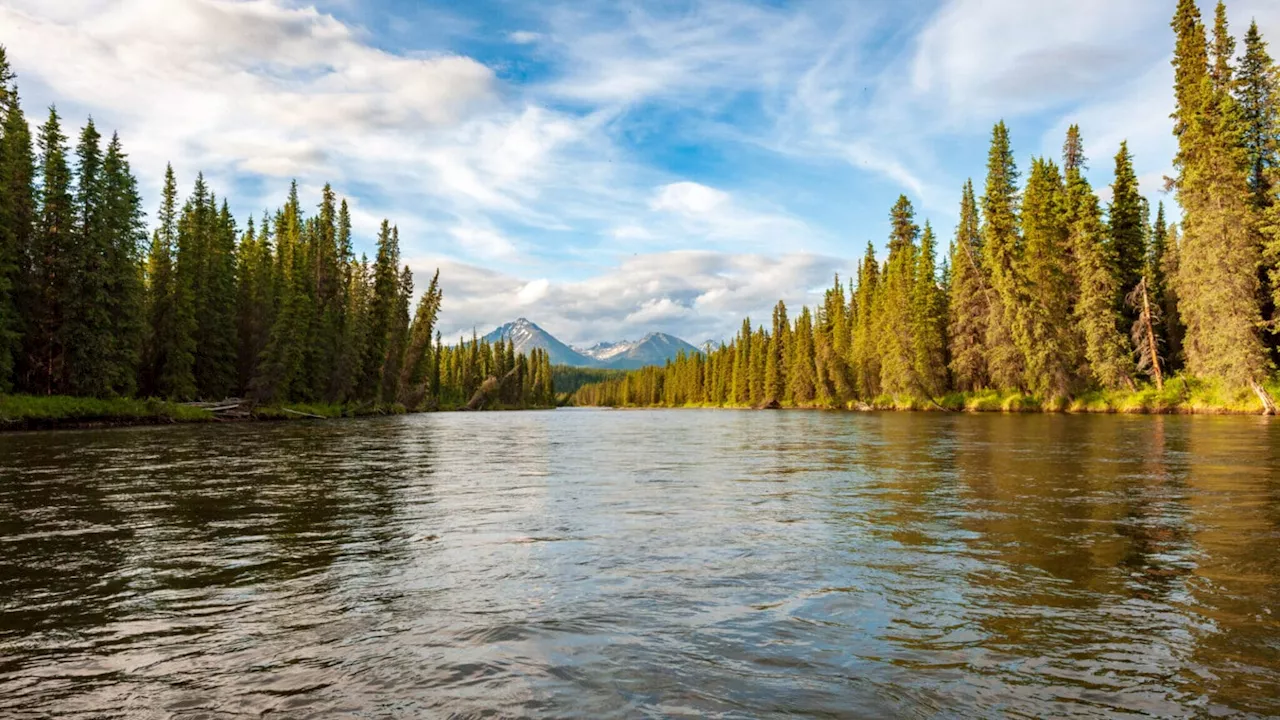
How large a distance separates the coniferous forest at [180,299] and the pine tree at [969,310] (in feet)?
213

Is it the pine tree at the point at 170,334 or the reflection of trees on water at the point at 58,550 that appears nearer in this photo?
the reflection of trees on water at the point at 58,550

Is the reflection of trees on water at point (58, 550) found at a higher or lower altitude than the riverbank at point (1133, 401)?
lower

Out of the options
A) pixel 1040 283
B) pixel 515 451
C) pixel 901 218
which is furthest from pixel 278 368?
pixel 901 218

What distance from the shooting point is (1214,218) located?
43281mm

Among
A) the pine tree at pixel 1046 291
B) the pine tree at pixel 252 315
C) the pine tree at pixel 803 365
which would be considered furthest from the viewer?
the pine tree at pixel 803 365

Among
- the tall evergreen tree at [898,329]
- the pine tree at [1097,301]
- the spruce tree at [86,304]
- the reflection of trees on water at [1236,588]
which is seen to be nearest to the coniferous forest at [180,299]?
the spruce tree at [86,304]

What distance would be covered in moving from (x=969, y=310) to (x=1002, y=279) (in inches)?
334

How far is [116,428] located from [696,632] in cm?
4620

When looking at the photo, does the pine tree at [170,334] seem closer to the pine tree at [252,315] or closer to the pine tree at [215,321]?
the pine tree at [215,321]

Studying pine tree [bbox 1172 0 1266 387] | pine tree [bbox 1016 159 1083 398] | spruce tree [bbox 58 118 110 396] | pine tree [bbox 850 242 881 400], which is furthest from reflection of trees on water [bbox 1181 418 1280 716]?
pine tree [bbox 850 242 881 400]

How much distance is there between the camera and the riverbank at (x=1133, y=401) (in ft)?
141

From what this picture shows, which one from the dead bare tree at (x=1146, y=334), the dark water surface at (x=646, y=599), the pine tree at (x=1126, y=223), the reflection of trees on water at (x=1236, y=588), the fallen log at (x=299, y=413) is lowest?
the dark water surface at (x=646, y=599)

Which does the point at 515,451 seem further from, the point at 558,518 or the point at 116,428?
the point at 116,428

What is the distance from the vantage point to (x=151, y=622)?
642cm
